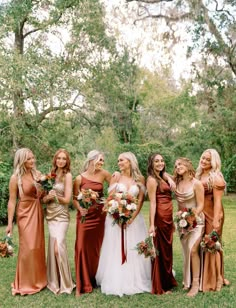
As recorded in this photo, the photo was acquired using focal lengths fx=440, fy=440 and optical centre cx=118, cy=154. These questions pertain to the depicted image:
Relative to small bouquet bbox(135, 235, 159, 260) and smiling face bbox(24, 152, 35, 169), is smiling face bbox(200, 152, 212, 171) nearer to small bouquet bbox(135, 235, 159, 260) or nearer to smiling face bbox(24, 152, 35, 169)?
small bouquet bbox(135, 235, 159, 260)

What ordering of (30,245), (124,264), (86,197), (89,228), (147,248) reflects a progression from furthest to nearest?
1. (89,228)
2. (30,245)
3. (124,264)
4. (86,197)
5. (147,248)

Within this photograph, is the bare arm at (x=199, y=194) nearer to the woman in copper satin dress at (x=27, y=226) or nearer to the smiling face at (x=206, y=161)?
the smiling face at (x=206, y=161)

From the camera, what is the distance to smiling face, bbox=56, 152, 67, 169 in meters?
6.36

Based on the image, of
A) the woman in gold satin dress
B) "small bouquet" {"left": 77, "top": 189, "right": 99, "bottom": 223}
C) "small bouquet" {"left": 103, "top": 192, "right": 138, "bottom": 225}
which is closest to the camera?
"small bouquet" {"left": 103, "top": 192, "right": 138, "bottom": 225}

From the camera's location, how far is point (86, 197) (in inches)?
240

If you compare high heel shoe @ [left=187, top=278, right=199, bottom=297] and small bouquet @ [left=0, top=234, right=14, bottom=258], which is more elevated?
small bouquet @ [left=0, top=234, right=14, bottom=258]

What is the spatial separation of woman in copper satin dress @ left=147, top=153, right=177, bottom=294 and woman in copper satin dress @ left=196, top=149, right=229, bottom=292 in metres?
0.52

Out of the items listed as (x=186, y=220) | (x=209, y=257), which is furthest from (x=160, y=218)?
(x=209, y=257)

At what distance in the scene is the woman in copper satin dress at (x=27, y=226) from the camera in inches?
249

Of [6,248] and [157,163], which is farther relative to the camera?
[157,163]

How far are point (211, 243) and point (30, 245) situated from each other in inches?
100

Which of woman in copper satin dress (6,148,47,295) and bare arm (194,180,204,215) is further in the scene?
woman in copper satin dress (6,148,47,295)

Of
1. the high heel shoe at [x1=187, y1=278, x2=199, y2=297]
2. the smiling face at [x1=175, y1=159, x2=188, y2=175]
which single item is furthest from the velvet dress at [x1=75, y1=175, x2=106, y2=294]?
the high heel shoe at [x1=187, y1=278, x2=199, y2=297]

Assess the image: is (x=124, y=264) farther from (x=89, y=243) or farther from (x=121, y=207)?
(x=121, y=207)
